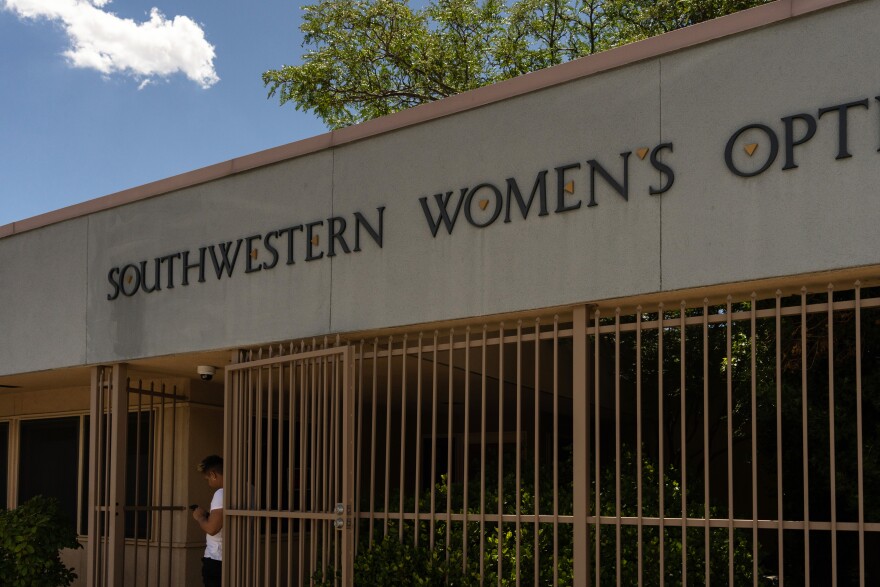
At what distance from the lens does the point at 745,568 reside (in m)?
8.71

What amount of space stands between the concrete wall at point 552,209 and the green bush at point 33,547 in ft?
5.25

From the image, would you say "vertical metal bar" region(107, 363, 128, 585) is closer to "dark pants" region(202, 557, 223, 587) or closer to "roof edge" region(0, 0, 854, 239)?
"dark pants" region(202, 557, 223, 587)

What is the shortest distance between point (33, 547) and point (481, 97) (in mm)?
5845

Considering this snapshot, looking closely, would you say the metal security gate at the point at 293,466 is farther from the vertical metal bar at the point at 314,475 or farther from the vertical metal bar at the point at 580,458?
the vertical metal bar at the point at 580,458

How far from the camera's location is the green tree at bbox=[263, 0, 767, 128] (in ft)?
61.6

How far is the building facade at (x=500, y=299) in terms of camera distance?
5.85m

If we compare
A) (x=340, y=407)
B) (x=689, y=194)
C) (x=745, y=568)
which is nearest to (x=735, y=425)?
(x=745, y=568)

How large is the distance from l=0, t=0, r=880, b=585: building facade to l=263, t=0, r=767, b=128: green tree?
8432 mm

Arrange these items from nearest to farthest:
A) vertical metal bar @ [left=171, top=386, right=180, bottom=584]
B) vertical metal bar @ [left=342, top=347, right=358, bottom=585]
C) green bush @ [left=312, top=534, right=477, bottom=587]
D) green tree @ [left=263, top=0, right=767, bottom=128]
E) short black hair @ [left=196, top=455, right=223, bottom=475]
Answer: green bush @ [left=312, top=534, right=477, bottom=587], vertical metal bar @ [left=342, top=347, right=358, bottom=585], short black hair @ [left=196, top=455, right=223, bottom=475], vertical metal bar @ [left=171, top=386, right=180, bottom=584], green tree @ [left=263, top=0, right=767, bottom=128]

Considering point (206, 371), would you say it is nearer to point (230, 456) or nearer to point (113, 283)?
point (113, 283)

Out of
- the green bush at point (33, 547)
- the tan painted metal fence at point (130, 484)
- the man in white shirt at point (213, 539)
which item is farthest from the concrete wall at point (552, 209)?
the green bush at point (33, 547)

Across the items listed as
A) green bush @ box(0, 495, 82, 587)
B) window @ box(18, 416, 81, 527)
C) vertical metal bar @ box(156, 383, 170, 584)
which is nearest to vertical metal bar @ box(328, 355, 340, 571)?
vertical metal bar @ box(156, 383, 170, 584)

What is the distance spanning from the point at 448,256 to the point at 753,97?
224 cm

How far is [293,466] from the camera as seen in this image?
7.85 m
